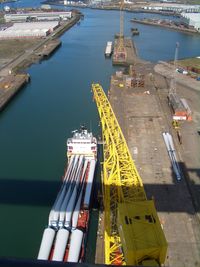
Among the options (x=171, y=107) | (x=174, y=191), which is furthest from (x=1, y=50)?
(x=174, y=191)

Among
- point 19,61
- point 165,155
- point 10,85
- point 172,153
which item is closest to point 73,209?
point 165,155

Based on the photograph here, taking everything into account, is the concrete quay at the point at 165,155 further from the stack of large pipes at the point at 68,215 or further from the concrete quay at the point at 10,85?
the concrete quay at the point at 10,85

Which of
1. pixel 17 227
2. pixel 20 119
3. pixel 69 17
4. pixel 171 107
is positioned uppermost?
pixel 69 17

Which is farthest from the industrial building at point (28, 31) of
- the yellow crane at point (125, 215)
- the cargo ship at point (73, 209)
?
the cargo ship at point (73, 209)

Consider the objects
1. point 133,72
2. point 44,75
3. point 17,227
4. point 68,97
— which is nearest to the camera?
point 17,227

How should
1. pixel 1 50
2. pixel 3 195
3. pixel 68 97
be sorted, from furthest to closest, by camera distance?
pixel 1 50
pixel 68 97
pixel 3 195

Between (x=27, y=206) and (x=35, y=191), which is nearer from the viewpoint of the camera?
(x=27, y=206)

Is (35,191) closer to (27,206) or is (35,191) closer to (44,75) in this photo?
(27,206)
